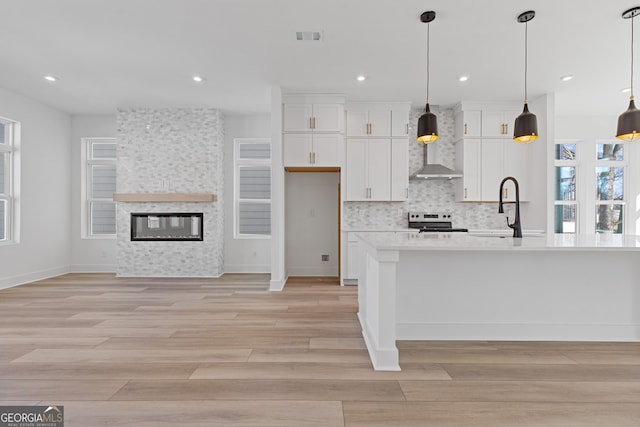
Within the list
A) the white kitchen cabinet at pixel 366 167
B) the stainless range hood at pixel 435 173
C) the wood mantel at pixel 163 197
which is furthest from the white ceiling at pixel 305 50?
the wood mantel at pixel 163 197

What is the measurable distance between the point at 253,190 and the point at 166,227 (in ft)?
5.24

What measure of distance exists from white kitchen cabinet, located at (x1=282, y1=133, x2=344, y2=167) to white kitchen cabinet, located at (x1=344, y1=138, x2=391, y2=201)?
0.37 m

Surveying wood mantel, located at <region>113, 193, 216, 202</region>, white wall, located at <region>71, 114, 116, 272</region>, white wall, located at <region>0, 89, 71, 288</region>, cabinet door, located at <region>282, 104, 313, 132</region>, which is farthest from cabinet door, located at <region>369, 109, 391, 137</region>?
white wall, located at <region>0, 89, 71, 288</region>

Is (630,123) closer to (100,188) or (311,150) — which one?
(311,150)

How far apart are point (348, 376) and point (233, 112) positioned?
5.07 m

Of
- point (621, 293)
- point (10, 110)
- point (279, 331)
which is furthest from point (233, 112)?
point (621, 293)

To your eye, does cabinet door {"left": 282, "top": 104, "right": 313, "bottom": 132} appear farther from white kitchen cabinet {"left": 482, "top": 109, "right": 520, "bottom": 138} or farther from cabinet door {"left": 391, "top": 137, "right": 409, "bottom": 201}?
white kitchen cabinet {"left": 482, "top": 109, "right": 520, "bottom": 138}

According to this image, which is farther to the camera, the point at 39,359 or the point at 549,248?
the point at 39,359

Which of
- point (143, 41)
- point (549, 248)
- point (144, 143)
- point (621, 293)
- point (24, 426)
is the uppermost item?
point (143, 41)

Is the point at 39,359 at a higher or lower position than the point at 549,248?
lower

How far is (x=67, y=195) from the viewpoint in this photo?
6.38m

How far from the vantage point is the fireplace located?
19.7 ft

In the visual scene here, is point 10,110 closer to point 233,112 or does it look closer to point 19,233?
point 19,233

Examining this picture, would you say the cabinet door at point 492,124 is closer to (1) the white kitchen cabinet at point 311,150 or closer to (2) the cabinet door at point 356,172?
(2) the cabinet door at point 356,172
